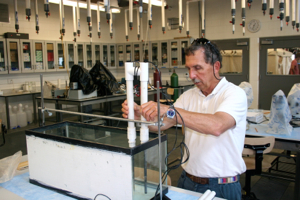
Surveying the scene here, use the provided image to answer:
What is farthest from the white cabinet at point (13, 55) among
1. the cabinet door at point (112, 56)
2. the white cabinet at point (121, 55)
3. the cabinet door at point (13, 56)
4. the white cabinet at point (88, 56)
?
the white cabinet at point (121, 55)

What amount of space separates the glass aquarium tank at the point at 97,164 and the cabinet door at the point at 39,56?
4974 mm

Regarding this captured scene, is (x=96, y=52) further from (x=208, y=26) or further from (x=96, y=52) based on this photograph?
(x=208, y=26)

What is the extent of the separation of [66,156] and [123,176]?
34 cm

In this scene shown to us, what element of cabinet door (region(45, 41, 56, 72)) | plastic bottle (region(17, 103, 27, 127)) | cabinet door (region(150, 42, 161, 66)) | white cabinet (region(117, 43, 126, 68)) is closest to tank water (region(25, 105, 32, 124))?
plastic bottle (region(17, 103, 27, 127))

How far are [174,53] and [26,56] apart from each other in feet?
11.7

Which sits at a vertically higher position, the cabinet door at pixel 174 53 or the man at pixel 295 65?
the cabinet door at pixel 174 53

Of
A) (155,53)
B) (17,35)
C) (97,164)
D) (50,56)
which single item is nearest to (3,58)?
(17,35)

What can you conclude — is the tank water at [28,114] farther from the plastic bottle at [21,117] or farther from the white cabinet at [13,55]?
the white cabinet at [13,55]

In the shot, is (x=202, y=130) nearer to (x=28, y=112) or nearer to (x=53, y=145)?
(x=53, y=145)

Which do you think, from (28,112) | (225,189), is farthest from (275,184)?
(28,112)

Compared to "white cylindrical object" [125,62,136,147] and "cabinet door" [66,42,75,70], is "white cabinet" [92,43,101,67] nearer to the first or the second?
"cabinet door" [66,42,75,70]

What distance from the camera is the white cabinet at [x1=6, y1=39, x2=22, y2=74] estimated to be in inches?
213

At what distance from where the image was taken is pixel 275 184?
2.87 meters

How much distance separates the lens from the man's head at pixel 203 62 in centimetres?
134
